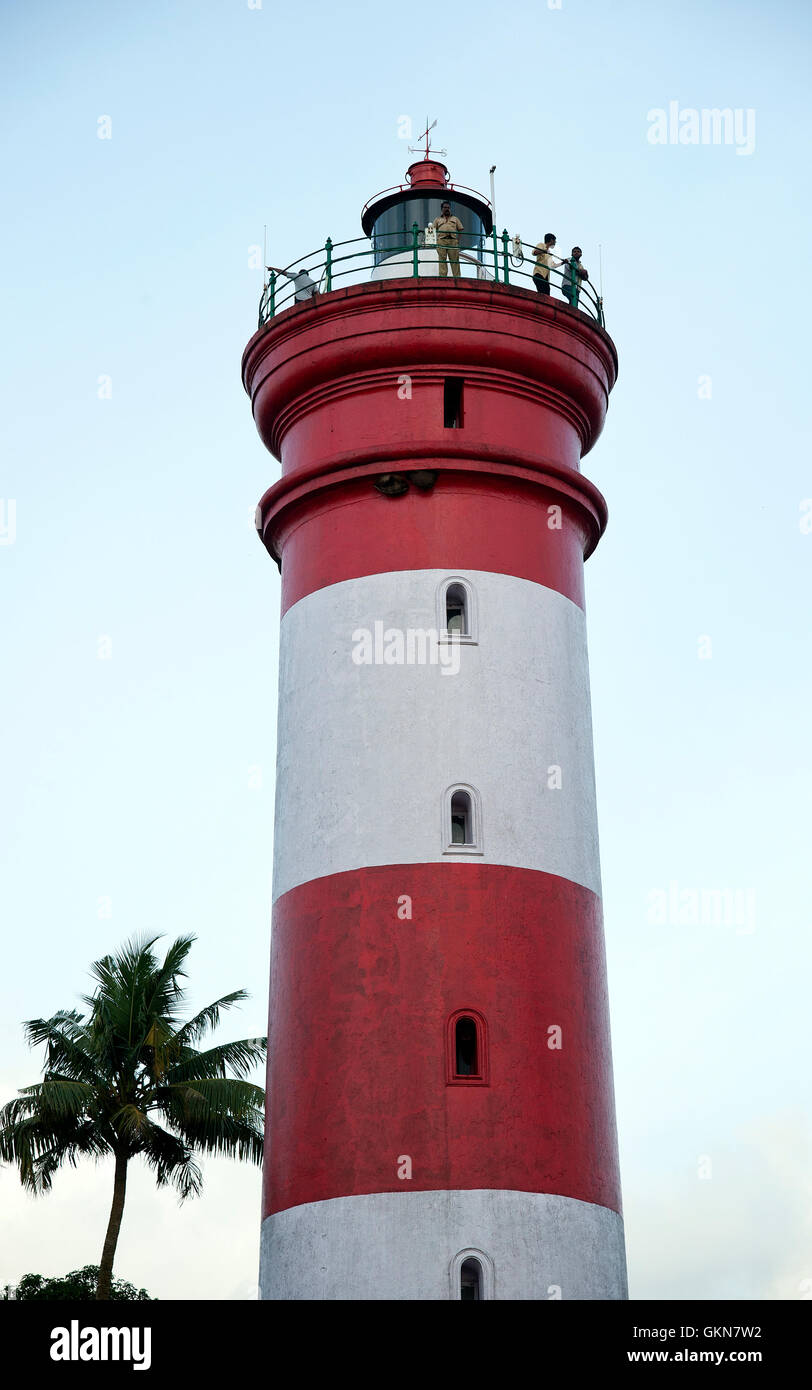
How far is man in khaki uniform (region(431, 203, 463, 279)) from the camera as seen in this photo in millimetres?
26266

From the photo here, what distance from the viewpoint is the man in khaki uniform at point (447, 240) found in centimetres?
2627

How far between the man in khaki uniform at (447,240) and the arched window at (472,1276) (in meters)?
13.1

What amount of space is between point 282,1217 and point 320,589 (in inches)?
327

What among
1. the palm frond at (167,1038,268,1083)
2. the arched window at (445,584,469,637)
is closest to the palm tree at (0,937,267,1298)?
the palm frond at (167,1038,268,1083)

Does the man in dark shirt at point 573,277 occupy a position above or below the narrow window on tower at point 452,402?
above

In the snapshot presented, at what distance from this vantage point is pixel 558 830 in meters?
24.0

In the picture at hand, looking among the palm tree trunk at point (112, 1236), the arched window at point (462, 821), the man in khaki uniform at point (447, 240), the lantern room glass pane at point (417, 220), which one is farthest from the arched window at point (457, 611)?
the palm tree trunk at point (112, 1236)

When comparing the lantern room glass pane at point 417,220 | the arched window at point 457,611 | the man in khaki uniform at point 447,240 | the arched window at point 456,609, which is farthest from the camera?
the lantern room glass pane at point 417,220

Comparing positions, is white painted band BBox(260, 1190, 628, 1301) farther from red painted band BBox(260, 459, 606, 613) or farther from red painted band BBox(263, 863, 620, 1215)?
red painted band BBox(260, 459, 606, 613)

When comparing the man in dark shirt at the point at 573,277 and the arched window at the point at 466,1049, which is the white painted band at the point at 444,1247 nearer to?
the arched window at the point at 466,1049

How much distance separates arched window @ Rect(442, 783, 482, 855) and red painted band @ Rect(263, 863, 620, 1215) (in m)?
0.28
